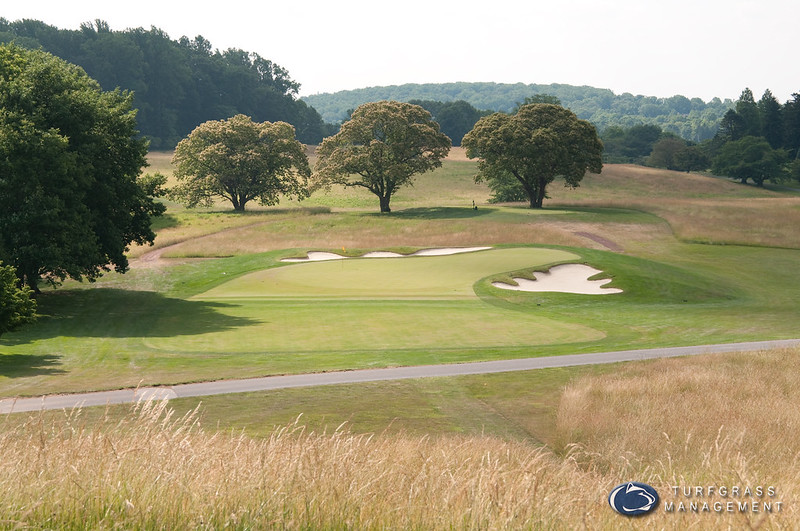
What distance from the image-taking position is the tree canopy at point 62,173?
108 ft

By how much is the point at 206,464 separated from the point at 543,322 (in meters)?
27.0

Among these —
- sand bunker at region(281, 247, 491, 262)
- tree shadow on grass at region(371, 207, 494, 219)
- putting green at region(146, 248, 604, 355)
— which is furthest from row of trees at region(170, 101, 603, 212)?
putting green at region(146, 248, 604, 355)

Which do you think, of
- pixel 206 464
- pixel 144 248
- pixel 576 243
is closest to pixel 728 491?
pixel 206 464

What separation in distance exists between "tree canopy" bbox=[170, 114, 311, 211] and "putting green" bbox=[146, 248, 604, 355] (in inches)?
1671

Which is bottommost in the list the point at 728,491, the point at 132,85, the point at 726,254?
the point at 726,254

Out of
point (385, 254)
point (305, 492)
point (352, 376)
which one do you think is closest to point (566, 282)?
point (385, 254)

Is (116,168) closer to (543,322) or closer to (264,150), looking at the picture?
(543,322)

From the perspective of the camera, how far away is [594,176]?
12038 centimetres

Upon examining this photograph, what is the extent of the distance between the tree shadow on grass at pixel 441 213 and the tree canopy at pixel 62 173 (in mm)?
40760

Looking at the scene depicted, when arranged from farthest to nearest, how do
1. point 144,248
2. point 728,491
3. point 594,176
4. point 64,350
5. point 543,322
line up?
point 594,176 < point 144,248 < point 543,322 < point 64,350 < point 728,491

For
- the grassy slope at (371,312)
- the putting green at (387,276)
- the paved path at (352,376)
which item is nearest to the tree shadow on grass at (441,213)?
the grassy slope at (371,312)

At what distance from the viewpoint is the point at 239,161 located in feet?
284

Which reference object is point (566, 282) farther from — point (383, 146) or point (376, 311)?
point (383, 146)

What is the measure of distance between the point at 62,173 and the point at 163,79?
153 m
